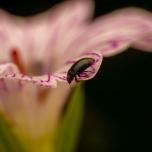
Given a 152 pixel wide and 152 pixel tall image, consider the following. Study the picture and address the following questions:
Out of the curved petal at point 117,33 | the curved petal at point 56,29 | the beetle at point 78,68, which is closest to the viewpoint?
the beetle at point 78,68

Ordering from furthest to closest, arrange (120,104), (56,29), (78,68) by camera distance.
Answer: (120,104) < (56,29) < (78,68)

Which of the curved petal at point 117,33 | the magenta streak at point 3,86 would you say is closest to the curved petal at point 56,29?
the curved petal at point 117,33

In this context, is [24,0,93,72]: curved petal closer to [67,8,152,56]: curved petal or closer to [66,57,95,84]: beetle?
[67,8,152,56]: curved petal

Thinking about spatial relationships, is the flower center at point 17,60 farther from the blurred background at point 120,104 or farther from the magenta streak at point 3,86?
the blurred background at point 120,104

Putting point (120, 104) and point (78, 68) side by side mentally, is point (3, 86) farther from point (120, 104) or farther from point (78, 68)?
point (120, 104)

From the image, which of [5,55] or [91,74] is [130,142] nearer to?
[5,55]

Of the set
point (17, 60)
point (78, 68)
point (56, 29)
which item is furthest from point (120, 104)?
point (78, 68)
